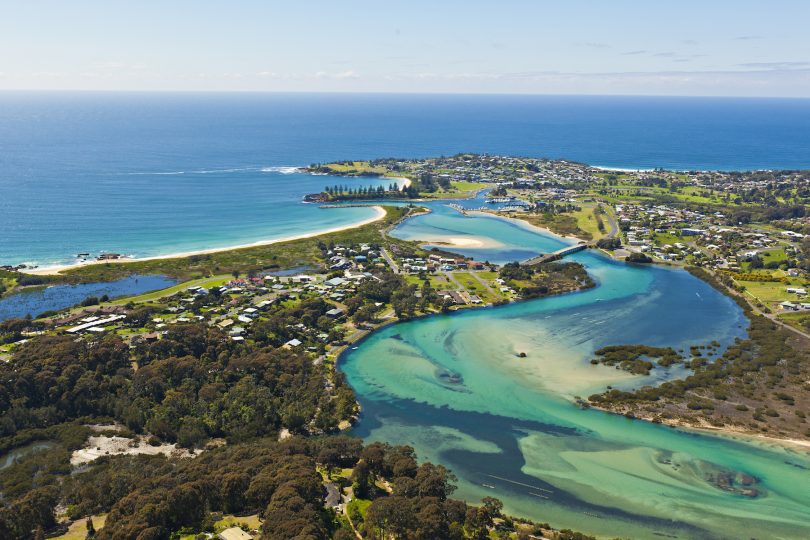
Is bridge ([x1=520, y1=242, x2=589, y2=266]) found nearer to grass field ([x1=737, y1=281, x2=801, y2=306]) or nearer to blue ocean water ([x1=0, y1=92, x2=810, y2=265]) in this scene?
grass field ([x1=737, y1=281, x2=801, y2=306])

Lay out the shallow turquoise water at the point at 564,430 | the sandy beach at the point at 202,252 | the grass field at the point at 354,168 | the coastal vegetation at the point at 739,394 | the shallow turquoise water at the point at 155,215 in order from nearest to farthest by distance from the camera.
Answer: the shallow turquoise water at the point at 564,430
the coastal vegetation at the point at 739,394
the sandy beach at the point at 202,252
the shallow turquoise water at the point at 155,215
the grass field at the point at 354,168

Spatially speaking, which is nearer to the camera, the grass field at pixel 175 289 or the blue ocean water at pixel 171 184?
the grass field at pixel 175 289

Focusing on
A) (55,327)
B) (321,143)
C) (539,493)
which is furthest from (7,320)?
(321,143)

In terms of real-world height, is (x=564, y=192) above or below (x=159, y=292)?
above

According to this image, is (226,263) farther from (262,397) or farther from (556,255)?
(556,255)

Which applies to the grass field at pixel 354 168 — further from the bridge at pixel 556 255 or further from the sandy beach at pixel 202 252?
the bridge at pixel 556 255

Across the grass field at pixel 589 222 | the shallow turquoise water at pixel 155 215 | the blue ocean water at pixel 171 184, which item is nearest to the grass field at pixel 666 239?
the grass field at pixel 589 222

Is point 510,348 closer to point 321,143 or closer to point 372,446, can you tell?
point 372,446
